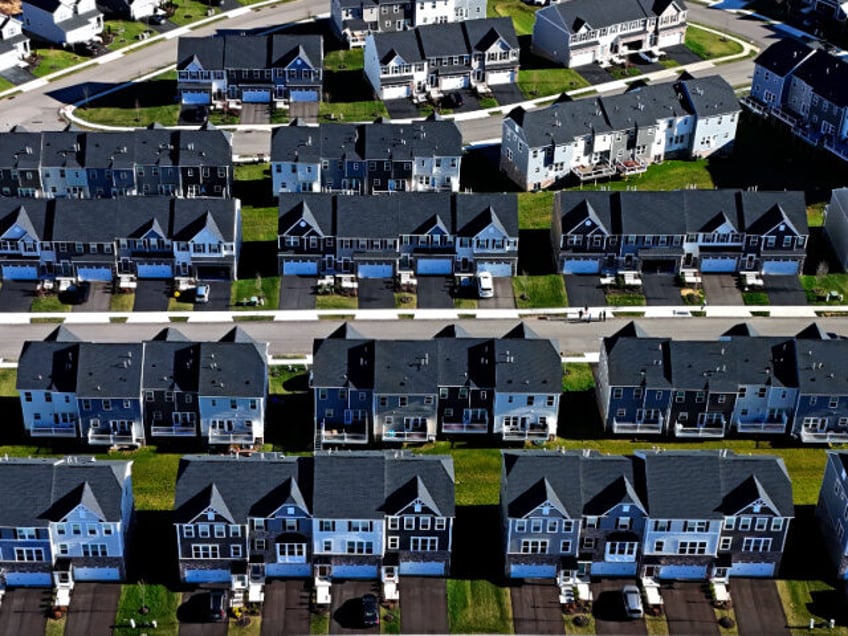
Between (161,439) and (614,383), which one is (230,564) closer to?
(161,439)

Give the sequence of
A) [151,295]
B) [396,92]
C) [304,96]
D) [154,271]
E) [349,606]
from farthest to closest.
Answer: [396,92] < [304,96] < [154,271] < [151,295] < [349,606]

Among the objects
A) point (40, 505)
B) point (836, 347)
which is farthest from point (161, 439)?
point (836, 347)

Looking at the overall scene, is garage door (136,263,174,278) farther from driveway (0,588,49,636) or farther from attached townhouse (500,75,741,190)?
driveway (0,588,49,636)

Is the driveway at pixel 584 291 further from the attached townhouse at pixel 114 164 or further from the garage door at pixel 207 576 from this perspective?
the garage door at pixel 207 576

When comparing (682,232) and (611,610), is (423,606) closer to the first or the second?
(611,610)

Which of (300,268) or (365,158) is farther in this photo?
(365,158)

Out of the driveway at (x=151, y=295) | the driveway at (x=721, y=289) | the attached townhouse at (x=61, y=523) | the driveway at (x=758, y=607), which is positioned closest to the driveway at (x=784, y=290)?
the driveway at (x=721, y=289)

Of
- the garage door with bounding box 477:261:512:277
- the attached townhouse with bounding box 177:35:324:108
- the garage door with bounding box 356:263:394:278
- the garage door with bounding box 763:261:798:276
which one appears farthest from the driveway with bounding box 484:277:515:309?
the attached townhouse with bounding box 177:35:324:108

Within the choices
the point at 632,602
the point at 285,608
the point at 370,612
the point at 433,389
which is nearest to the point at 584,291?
the point at 433,389
